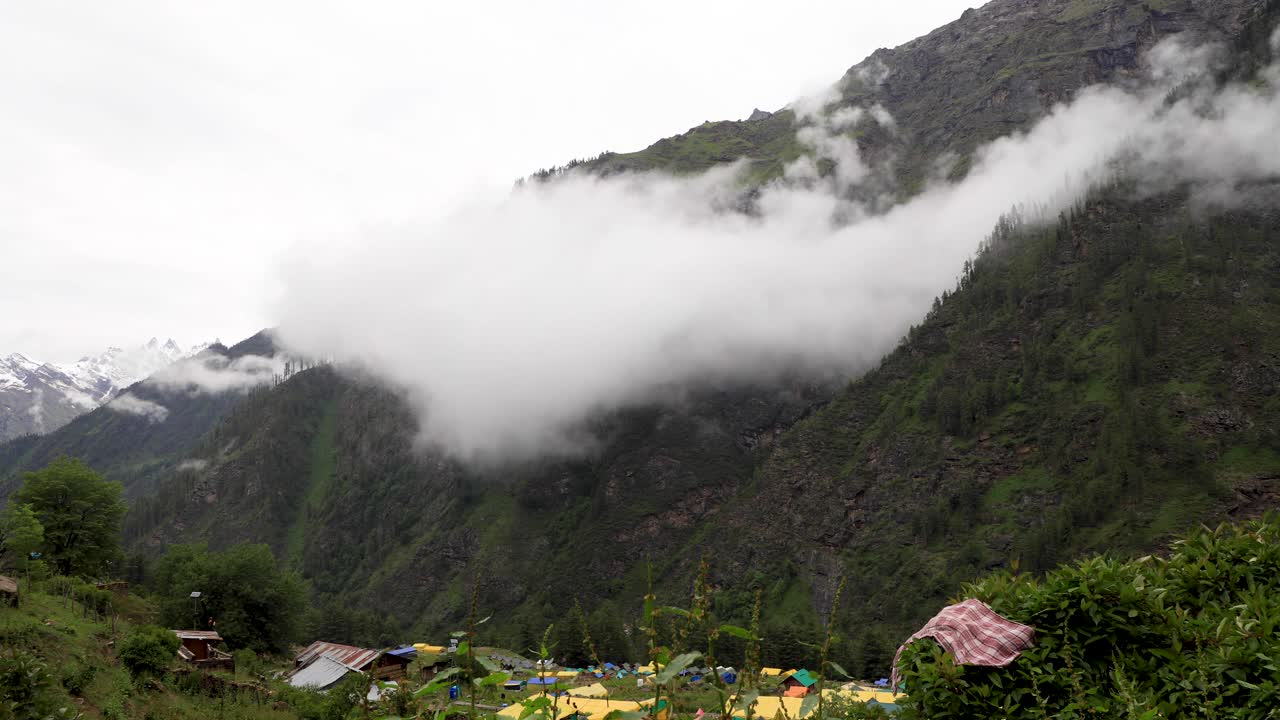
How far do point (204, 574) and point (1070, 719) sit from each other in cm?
6909

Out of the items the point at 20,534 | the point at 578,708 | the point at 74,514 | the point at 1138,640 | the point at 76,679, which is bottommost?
the point at 76,679

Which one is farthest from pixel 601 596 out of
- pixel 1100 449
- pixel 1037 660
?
pixel 1037 660

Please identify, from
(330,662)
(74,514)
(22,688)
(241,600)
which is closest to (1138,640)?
(22,688)

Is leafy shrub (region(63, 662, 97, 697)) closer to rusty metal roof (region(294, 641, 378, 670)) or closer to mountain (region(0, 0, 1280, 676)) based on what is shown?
rusty metal roof (region(294, 641, 378, 670))

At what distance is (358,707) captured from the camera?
3.34 m

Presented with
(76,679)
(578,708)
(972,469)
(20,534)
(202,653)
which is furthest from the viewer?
(972,469)

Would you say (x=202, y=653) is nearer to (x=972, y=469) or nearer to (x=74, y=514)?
(x=74, y=514)

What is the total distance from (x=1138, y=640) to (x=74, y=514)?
230 feet

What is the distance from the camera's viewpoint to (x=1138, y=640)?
852cm

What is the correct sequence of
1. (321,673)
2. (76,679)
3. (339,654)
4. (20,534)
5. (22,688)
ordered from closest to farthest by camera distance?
1. (22,688)
2. (76,679)
3. (20,534)
4. (321,673)
5. (339,654)

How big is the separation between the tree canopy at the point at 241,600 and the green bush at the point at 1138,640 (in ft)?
208

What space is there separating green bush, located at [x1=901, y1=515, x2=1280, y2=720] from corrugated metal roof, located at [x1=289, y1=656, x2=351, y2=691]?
2320 inches

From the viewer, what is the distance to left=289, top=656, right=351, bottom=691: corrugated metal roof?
57.5 meters

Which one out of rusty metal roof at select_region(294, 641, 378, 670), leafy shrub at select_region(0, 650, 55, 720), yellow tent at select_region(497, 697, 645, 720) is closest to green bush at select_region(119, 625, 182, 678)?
yellow tent at select_region(497, 697, 645, 720)
